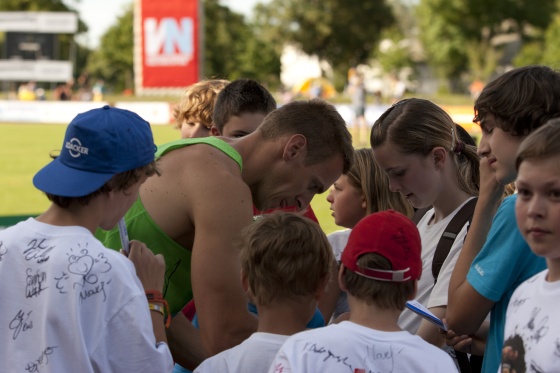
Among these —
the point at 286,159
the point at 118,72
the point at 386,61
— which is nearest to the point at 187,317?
the point at 286,159

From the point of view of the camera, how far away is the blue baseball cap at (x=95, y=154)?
103 inches

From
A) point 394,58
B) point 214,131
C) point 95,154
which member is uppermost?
point 95,154

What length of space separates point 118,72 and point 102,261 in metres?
89.4

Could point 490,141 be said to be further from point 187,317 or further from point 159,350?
point 187,317

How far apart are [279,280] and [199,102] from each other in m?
2.82

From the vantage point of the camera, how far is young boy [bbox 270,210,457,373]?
95.7 inches

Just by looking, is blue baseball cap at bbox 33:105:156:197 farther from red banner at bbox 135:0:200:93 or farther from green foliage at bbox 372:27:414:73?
green foliage at bbox 372:27:414:73

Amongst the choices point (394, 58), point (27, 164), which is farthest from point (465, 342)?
point (394, 58)

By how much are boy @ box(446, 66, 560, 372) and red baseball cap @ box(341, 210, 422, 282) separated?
0.33 meters

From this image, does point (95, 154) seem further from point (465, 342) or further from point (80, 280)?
point (465, 342)

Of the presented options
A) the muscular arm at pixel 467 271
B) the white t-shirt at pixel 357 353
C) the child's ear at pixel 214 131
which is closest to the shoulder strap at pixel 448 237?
the muscular arm at pixel 467 271

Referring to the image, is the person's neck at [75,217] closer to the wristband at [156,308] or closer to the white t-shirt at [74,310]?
the white t-shirt at [74,310]

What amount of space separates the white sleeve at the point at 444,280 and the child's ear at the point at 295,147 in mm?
710

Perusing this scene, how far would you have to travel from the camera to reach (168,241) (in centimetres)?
323
